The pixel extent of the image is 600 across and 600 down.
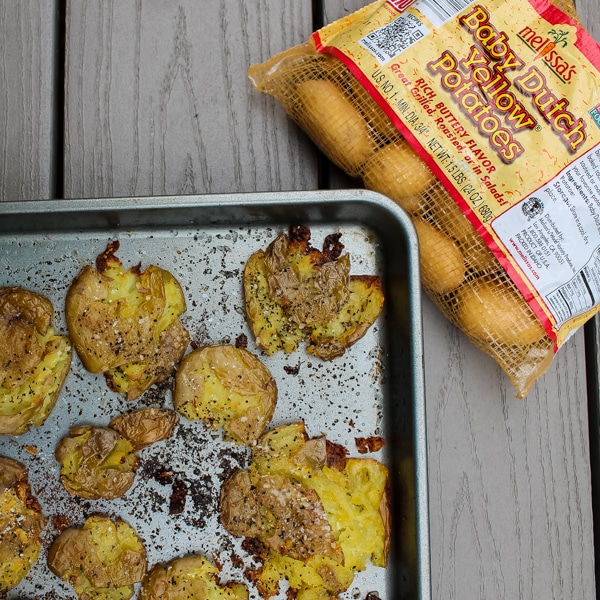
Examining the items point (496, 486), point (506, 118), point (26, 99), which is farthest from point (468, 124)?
point (26, 99)

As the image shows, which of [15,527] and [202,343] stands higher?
[202,343]

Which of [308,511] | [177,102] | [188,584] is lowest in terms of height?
[188,584]

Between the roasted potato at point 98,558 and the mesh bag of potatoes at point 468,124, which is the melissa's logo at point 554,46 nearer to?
the mesh bag of potatoes at point 468,124

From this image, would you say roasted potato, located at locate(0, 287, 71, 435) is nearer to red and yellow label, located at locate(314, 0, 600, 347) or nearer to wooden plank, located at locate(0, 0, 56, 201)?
wooden plank, located at locate(0, 0, 56, 201)

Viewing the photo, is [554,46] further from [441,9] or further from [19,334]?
[19,334]

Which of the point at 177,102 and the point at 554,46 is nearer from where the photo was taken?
the point at 554,46

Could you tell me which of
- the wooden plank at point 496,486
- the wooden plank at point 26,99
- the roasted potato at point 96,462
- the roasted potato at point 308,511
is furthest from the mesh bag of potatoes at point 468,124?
the roasted potato at point 96,462
